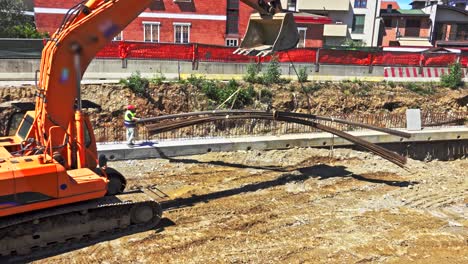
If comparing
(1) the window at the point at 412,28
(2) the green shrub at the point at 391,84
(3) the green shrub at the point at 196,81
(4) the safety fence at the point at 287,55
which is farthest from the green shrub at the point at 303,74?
(1) the window at the point at 412,28

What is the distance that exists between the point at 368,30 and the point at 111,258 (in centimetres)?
4869

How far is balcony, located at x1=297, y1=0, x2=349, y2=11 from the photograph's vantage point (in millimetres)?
45656

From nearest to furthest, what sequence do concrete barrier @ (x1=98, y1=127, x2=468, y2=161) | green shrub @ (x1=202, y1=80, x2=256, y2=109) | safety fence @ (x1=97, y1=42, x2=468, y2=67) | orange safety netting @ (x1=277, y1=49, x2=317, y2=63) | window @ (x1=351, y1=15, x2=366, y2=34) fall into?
concrete barrier @ (x1=98, y1=127, x2=468, y2=161), green shrub @ (x1=202, y1=80, x2=256, y2=109), safety fence @ (x1=97, y1=42, x2=468, y2=67), orange safety netting @ (x1=277, y1=49, x2=317, y2=63), window @ (x1=351, y1=15, x2=366, y2=34)

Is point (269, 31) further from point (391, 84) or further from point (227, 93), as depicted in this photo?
point (391, 84)

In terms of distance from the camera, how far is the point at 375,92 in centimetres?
2194

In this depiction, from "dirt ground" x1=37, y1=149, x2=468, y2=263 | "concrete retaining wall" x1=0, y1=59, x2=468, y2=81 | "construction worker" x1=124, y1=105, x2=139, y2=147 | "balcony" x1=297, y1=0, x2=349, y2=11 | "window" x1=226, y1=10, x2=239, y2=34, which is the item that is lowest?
"dirt ground" x1=37, y1=149, x2=468, y2=263

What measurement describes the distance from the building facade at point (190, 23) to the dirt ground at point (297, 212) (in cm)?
2241

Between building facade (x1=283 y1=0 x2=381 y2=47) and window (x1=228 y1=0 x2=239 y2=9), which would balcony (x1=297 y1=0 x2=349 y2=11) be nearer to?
building facade (x1=283 y1=0 x2=381 y2=47)

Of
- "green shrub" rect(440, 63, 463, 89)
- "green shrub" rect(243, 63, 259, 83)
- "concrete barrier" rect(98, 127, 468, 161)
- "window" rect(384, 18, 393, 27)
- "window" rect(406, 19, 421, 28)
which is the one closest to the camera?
"concrete barrier" rect(98, 127, 468, 161)

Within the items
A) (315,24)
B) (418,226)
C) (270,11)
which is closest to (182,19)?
(315,24)

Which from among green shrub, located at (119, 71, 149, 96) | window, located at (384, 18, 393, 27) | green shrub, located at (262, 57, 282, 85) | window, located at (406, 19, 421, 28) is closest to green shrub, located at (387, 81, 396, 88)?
green shrub, located at (262, 57, 282, 85)

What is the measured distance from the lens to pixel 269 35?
33.5 ft

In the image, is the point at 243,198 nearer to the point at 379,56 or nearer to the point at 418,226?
the point at 418,226

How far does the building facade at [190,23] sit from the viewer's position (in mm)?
33156
